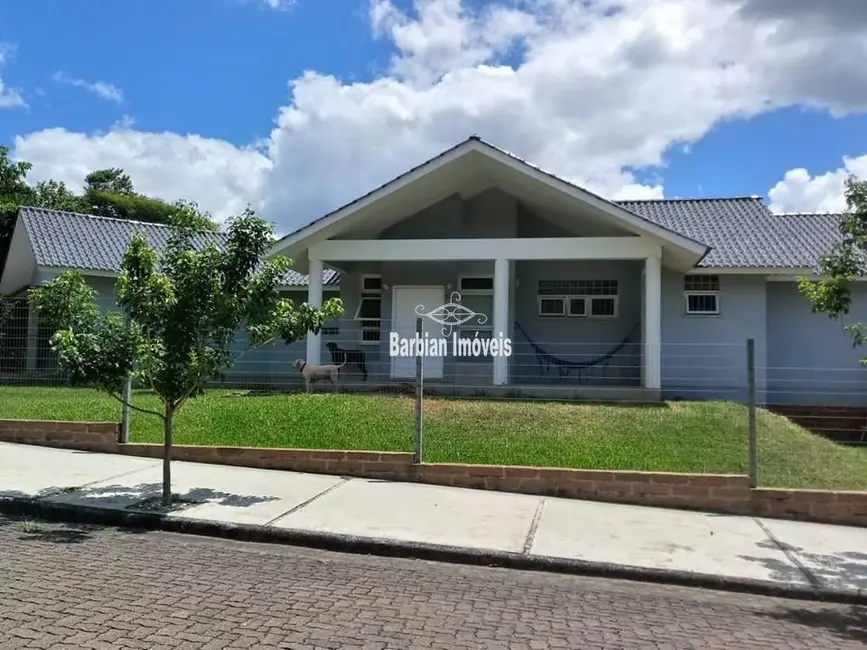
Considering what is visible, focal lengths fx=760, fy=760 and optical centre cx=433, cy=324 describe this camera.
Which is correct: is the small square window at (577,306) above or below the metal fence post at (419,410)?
above

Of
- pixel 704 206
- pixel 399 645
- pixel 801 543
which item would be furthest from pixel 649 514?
pixel 704 206

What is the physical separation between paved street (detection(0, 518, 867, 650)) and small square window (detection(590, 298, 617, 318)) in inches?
472

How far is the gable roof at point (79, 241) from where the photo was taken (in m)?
20.0

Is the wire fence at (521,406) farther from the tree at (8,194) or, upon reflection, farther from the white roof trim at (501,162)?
the tree at (8,194)

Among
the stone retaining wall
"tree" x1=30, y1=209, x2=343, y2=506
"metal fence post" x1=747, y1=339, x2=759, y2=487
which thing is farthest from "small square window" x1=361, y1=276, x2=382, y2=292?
"metal fence post" x1=747, y1=339, x2=759, y2=487

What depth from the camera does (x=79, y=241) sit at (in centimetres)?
2148

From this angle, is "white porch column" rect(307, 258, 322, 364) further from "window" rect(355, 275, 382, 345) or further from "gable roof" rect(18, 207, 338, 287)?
"gable roof" rect(18, 207, 338, 287)

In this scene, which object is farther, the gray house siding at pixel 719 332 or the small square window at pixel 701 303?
the small square window at pixel 701 303

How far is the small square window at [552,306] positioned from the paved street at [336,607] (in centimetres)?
1204

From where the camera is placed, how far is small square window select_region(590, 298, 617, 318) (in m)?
17.4

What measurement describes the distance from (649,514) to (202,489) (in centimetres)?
471

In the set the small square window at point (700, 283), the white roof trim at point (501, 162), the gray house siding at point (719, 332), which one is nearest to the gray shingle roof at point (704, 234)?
the small square window at point (700, 283)

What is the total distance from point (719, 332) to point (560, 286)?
3630 mm

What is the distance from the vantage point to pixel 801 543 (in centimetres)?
698
